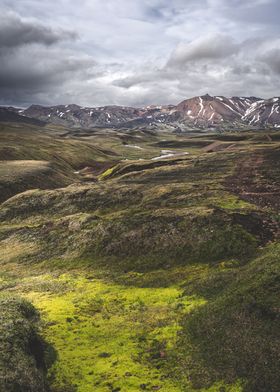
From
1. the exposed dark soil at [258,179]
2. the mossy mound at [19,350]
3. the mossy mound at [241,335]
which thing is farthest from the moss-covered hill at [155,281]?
the mossy mound at [19,350]

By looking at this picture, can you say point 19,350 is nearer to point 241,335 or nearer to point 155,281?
point 241,335

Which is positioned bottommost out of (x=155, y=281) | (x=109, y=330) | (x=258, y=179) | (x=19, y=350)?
(x=109, y=330)

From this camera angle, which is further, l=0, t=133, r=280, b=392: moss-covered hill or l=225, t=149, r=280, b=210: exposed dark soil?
l=225, t=149, r=280, b=210: exposed dark soil

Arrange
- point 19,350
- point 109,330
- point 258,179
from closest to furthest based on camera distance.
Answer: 1. point 19,350
2. point 109,330
3. point 258,179

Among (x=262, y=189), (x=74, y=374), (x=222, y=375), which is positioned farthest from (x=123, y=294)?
(x=262, y=189)

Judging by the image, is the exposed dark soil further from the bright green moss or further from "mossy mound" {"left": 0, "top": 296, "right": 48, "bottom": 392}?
"mossy mound" {"left": 0, "top": 296, "right": 48, "bottom": 392}

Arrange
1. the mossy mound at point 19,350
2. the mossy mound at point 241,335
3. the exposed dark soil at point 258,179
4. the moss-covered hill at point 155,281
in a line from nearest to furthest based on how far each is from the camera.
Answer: the mossy mound at point 19,350, the mossy mound at point 241,335, the moss-covered hill at point 155,281, the exposed dark soil at point 258,179

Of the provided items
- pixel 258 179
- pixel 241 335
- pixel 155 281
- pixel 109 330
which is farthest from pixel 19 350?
pixel 258 179

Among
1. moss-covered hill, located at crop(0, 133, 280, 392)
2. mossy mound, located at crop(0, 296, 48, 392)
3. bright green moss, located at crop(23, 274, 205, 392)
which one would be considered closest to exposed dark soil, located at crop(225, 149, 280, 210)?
moss-covered hill, located at crop(0, 133, 280, 392)

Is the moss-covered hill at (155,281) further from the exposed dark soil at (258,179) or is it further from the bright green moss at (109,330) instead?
the exposed dark soil at (258,179)
